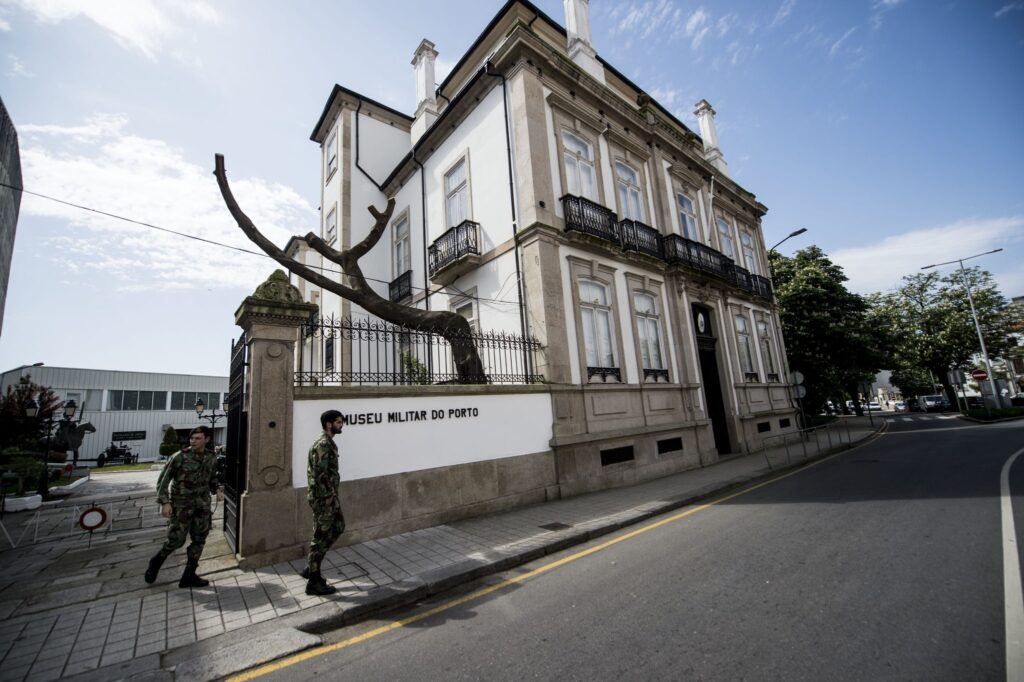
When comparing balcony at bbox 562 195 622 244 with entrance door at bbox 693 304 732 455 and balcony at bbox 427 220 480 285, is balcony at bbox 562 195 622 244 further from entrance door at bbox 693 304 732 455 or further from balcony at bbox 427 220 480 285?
entrance door at bbox 693 304 732 455

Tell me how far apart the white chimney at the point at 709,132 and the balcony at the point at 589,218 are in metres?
10.8

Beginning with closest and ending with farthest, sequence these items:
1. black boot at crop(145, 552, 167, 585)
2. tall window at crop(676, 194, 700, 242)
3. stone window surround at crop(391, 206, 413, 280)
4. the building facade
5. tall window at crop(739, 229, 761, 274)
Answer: black boot at crop(145, 552, 167, 585) < the building facade < stone window surround at crop(391, 206, 413, 280) < tall window at crop(676, 194, 700, 242) < tall window at crop(739, 229, 761, 274)

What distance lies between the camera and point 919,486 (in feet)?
25.3

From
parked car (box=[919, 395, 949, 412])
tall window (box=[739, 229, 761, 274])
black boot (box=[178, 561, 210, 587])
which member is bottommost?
A: parked car (box=[919, 395, 949, 412])

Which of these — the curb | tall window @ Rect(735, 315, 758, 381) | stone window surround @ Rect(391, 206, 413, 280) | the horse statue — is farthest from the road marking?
the horse statue

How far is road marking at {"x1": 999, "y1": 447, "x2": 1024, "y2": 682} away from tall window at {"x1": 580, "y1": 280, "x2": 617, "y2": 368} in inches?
273

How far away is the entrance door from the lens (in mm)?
14648

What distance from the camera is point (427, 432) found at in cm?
711

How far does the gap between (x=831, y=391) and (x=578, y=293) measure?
22.4m

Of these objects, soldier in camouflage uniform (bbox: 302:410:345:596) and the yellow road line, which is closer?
the yellow road line

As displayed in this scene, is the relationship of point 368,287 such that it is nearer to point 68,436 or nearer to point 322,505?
point 322,505

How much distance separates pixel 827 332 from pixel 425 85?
2340 cm

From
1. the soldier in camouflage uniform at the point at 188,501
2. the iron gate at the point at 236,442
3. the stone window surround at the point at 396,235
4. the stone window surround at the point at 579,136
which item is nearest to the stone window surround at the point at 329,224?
the stone window surround at the point at 396,235

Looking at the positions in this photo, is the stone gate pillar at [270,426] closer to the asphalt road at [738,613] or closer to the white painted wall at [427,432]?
the white painted wall at [427,432]
